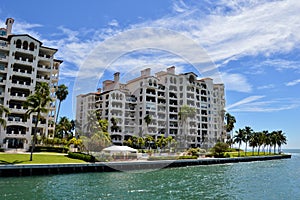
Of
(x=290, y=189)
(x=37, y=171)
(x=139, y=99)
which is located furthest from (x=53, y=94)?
(x=290, y=189)

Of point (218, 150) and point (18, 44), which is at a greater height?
point (18, 44)

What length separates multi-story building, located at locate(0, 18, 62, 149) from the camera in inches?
2339

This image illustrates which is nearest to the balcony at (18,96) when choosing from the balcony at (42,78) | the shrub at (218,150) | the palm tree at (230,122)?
the balcony at (42,78)

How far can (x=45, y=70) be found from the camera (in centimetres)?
6700

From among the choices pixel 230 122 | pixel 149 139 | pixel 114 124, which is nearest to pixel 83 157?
pixel 149 139

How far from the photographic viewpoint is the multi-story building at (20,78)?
5941 centimetres

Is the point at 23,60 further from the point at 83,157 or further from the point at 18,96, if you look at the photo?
the point at 83,157

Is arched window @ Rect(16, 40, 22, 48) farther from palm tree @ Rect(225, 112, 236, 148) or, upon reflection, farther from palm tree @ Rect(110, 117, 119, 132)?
palm tree @ Rect(225, 112, 236, 148)

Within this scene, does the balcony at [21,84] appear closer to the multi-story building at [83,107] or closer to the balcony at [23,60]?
the balcony at [23,60]

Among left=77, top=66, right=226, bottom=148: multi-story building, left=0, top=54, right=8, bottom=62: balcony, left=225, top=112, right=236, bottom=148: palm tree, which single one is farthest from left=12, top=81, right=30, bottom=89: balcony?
left=225, top=112, right=236, bottom=148: palm tree

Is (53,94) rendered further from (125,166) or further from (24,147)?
(125,166)

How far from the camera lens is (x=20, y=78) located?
2527 inches

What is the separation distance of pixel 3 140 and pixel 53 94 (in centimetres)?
1836

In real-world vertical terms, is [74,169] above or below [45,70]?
below
